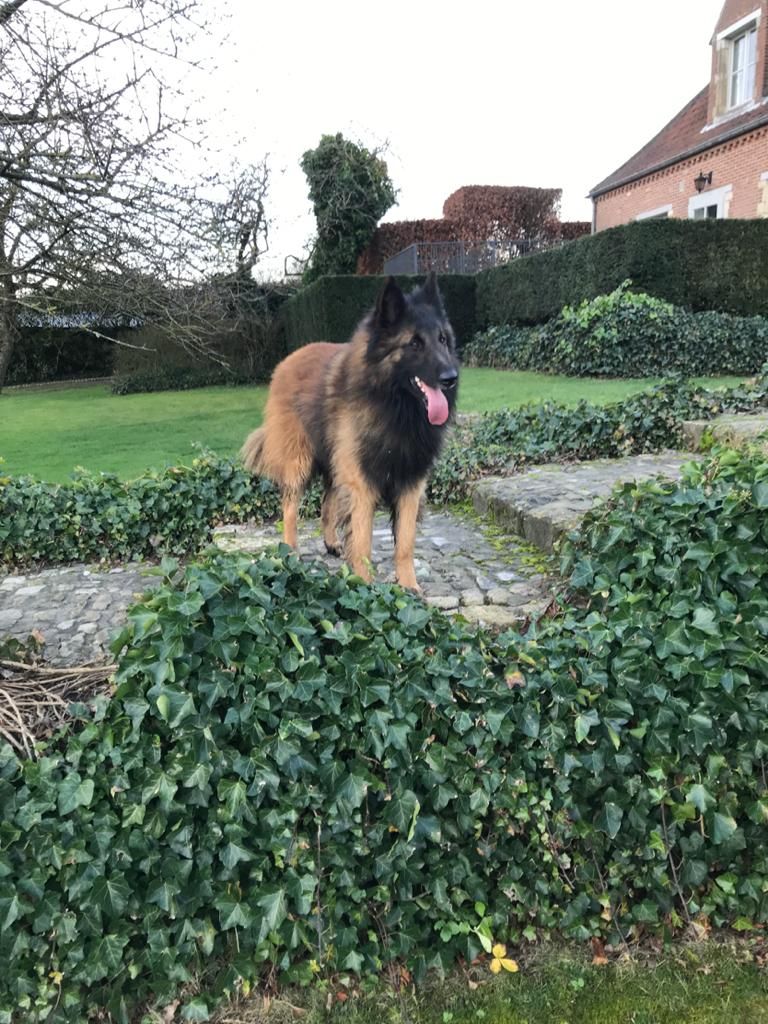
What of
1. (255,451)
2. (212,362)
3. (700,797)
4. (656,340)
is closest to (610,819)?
(700,797)

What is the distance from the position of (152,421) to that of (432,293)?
12651 mm

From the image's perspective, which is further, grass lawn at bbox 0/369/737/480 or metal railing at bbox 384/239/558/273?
metal railing at bbox 384/239/558/273

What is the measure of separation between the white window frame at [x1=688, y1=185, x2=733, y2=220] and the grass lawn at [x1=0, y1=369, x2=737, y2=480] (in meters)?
7.75

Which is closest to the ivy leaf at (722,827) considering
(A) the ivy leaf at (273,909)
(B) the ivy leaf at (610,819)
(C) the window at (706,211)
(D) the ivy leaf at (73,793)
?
(B) the ivy leaf at (610,819)

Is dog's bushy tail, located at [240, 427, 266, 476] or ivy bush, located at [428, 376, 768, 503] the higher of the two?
dog's bushy tail, located at [240, 427, 266, 476]

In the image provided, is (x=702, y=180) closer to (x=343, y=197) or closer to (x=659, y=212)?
(x=659, y=212)

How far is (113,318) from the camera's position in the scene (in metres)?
7.89

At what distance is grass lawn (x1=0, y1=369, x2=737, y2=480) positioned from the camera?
1029cm

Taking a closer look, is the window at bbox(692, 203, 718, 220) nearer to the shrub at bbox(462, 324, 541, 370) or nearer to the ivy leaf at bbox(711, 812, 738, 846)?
the shrub at bbox(462, 324, 541, 370)

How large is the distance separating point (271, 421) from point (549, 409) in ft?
12.1

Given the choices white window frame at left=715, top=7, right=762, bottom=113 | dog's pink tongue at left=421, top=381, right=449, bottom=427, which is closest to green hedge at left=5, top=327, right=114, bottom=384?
white window frame at left=715, top=7, right=762, bottom=113

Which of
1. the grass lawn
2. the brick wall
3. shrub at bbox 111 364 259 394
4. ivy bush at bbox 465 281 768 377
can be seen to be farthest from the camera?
shrub at bbox 111 364 259 394

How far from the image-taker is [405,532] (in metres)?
3.66

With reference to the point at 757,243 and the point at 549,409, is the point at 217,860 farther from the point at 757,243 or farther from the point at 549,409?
the point at 757,243
